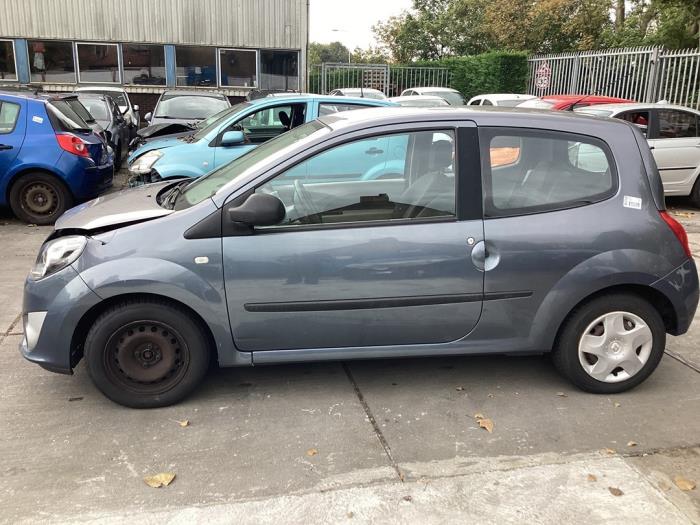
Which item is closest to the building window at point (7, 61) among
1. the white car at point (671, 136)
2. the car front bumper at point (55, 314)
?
the white car at point (671, 136)

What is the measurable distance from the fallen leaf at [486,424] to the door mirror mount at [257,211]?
1.60 meters

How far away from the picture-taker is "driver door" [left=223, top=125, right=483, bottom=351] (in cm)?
336

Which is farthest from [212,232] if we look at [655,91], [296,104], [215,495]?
[655,91]

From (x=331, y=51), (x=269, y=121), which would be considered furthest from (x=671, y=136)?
(x=331, y=51)

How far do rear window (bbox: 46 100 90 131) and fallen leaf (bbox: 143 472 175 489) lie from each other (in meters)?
6.25

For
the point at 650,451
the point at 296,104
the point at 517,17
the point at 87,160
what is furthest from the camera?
the point at 517,17

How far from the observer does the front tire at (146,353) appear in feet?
11.0

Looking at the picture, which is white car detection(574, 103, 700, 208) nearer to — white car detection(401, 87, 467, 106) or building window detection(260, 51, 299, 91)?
white car detection(401, 87, 467, 106)

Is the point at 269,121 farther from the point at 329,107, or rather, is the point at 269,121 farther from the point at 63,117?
the point at 63,117

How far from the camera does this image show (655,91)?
14938 mm

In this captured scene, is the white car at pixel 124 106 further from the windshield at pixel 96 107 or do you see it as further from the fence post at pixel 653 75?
the fence post at pixel 653 75

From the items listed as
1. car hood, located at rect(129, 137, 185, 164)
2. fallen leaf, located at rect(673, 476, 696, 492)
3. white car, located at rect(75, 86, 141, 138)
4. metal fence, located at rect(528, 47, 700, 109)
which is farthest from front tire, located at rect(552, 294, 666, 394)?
white car, located at rect(75, 86, 141, 138)

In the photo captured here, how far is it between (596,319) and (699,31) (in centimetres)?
1883

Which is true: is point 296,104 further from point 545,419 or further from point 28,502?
point 28,502
